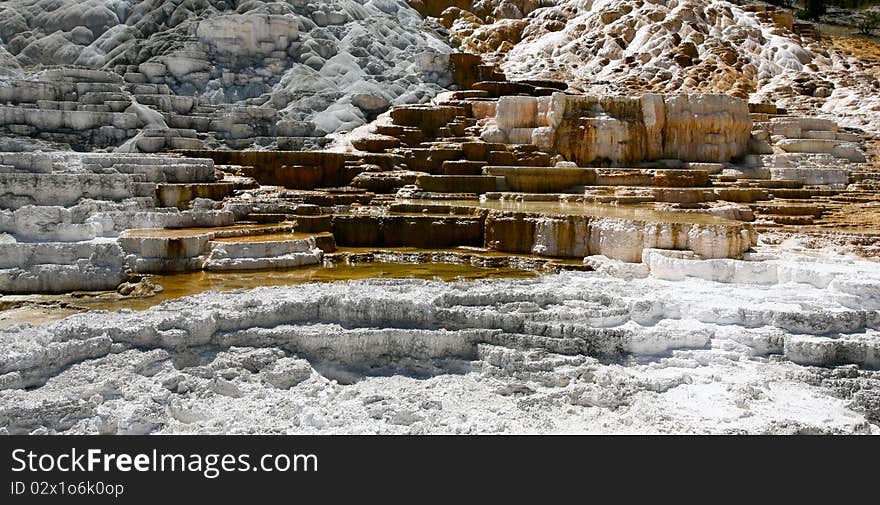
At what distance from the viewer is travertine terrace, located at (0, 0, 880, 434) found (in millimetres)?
4977

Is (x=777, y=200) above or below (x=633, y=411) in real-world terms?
above

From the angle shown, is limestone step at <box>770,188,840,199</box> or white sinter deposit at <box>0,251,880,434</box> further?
limestone step at <box>770,188,840,199</box>

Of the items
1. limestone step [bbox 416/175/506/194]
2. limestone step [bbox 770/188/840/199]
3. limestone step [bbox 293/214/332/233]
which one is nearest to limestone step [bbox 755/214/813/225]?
limestone step [bbox 770/188/840/199]

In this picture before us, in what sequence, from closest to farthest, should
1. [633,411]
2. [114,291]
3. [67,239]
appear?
1. [633,411]
2. [114,291]
3. [67,239]

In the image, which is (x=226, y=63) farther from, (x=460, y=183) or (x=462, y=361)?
(x=462, y=361)

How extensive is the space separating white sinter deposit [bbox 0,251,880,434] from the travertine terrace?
0.02 metres

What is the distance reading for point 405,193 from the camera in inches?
455

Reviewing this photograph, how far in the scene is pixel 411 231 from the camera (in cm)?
975

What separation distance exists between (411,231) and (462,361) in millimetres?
4291

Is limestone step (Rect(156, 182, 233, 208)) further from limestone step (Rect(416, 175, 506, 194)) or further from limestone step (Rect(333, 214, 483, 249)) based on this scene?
limestone step (Rect(416, 175, 506, 194))

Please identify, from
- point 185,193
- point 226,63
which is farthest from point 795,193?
point 226,63
